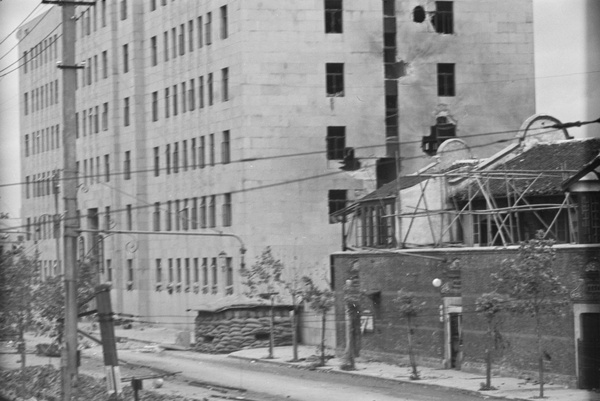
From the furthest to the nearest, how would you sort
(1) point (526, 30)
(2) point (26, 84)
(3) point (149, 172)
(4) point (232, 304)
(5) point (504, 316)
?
(2) point (26, 84), (3) point (149, 172), (1) point (526, 30), (4) point (232, 304), (5) point (504, 316)

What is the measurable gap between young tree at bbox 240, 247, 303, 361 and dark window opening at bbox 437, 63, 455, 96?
10.9 meters

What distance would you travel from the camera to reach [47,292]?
4266 centimetres

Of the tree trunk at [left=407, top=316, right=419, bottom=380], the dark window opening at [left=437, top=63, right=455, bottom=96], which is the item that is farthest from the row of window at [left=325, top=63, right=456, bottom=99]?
the tree trunk at [left=407, top=316, right=419, bottom=380]

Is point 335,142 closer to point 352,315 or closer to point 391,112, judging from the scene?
point 391,112

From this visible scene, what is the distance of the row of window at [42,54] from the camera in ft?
267

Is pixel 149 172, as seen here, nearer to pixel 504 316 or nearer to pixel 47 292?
pixel 47 292

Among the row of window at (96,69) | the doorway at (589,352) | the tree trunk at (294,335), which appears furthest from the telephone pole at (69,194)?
the row of window at (96,69)

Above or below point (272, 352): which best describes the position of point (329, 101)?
above

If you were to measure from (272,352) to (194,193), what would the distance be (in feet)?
36.5

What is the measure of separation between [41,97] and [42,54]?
3.07m

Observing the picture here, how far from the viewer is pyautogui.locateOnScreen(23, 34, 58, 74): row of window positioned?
267 feet

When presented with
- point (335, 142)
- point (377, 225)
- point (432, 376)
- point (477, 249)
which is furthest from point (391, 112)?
point (432, 376)

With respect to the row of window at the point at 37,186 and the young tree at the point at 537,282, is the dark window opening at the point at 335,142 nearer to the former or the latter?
the young tree at the point at 537,282

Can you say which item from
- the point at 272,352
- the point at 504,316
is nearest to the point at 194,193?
the point at 272,352
